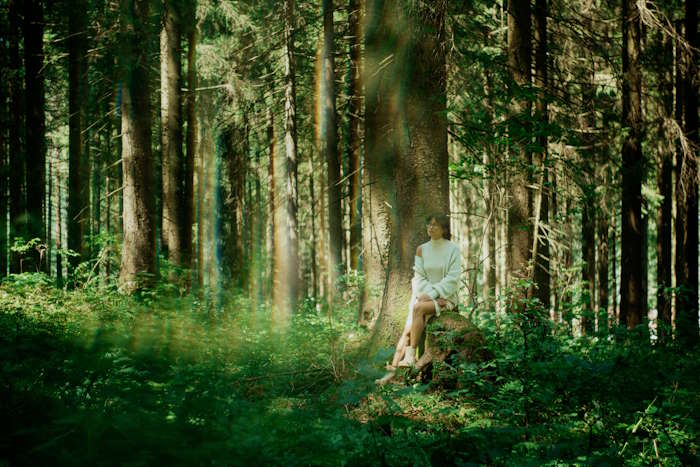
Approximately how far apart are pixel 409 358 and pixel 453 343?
0.76 metres

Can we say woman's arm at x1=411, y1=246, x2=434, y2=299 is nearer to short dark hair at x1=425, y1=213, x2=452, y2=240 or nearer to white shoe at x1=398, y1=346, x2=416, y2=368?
short dark hair at x1=425, y1=213, x2=452, y2=240

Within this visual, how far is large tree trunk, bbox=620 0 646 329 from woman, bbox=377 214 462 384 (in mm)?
7094

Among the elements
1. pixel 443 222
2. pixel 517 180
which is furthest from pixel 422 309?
pixel 517 180

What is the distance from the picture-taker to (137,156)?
11.2 metres

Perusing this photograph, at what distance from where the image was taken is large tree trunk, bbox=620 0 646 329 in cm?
1218

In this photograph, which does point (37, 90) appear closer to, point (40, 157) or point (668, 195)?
point (40, 157)

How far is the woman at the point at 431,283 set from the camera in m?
6.70

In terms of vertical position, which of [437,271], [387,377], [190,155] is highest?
[190,155]

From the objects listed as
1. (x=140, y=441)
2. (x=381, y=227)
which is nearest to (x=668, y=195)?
(x=381, y=227)

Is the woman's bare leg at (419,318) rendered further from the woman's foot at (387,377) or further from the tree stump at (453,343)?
the woman's foot at (387,377)

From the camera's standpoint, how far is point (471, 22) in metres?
10.4

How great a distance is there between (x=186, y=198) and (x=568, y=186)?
10414 mm

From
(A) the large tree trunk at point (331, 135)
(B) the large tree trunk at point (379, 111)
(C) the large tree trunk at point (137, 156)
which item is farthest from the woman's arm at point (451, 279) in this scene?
(A) the large tree trunk at point (331, 135)

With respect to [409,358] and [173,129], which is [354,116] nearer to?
[173,129]
